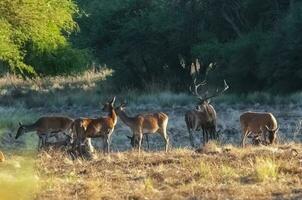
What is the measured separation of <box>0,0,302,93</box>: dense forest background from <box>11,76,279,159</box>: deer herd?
738 centimetres

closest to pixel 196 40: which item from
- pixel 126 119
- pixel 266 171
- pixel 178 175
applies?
pixel 126 119

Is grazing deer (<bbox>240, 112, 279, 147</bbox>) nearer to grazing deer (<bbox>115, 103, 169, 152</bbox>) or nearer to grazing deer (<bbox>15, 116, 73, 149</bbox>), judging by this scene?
grazing deer (<bbox>115, 103, 169, 152</bbox>)

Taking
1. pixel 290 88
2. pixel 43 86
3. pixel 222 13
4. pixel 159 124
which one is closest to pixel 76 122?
pixel 159 124

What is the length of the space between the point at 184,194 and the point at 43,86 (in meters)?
36.0

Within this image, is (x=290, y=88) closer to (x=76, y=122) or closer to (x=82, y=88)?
(x=82, y=88)

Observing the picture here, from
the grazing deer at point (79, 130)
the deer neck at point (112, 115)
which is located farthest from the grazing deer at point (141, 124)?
the grazing deer at point (79, 130)

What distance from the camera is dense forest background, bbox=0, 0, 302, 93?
34.3 meters

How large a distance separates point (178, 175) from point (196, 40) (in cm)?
2744

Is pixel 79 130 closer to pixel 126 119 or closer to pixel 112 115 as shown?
→ pixel 112 115

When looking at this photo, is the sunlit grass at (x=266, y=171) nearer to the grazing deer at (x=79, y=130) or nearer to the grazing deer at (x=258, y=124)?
the grazing deer at (x=79, y=130)

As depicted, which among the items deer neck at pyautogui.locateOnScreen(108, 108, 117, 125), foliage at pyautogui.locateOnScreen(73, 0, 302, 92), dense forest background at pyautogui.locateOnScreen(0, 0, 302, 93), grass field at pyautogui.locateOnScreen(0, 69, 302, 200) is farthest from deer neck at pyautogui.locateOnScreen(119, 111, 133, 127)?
foliage at pyautogui.locateOnScreen(73, 0, 302, 92)

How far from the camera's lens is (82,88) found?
44.4 m

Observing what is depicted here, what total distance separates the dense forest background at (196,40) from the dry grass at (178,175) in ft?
44.1

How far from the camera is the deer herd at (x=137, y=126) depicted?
1806cm
